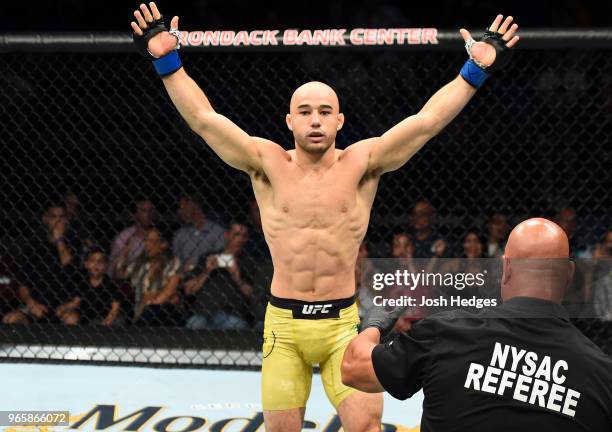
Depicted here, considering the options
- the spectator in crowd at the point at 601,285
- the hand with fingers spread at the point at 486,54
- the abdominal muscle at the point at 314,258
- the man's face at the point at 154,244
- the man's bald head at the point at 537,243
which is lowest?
the man's bald head at the point at 537,243

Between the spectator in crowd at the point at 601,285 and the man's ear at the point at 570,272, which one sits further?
the spectator in crowd at the point at 601,285

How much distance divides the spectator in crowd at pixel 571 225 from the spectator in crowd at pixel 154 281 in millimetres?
1935

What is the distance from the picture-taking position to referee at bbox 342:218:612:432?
1694mm

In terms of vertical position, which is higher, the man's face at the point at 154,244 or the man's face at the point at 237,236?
the man's face at the point at 237,236

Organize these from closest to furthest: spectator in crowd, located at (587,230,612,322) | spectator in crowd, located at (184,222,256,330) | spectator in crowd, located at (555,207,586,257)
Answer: spectator in crowd, located at (587,230,612,322) → spectator in crowd, located at (184,222,256,330) → spectator in crowd, located at (555,207,586,257)

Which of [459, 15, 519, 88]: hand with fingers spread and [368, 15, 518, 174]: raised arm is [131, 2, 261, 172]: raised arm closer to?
[368, 15, 518, 174]: raised arm

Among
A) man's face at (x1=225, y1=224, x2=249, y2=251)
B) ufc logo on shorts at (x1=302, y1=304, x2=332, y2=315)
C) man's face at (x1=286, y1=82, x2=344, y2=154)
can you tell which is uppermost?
man's face at (x1=225, y1=224, x2=249, y2=251)

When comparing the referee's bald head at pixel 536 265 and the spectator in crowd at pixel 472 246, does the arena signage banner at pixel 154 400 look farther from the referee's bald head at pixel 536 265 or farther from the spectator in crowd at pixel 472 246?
the referee's bald head at pixel 536 265

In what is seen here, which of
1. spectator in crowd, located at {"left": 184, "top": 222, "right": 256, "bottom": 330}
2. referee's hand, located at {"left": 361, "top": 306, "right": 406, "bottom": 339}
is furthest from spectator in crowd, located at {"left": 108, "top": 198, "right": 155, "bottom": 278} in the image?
referee's hand, located at {"left": 361, "top": 306, "right": 406, "bottom": 339}

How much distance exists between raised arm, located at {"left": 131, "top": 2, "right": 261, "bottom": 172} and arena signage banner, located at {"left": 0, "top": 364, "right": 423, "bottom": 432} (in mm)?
1168

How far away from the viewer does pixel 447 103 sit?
2.97 metres

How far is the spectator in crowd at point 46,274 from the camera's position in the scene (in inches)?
191

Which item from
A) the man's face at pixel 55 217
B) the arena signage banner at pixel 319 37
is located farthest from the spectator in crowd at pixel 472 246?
the man's face at pixel 55 217

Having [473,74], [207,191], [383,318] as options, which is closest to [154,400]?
[207,191]
